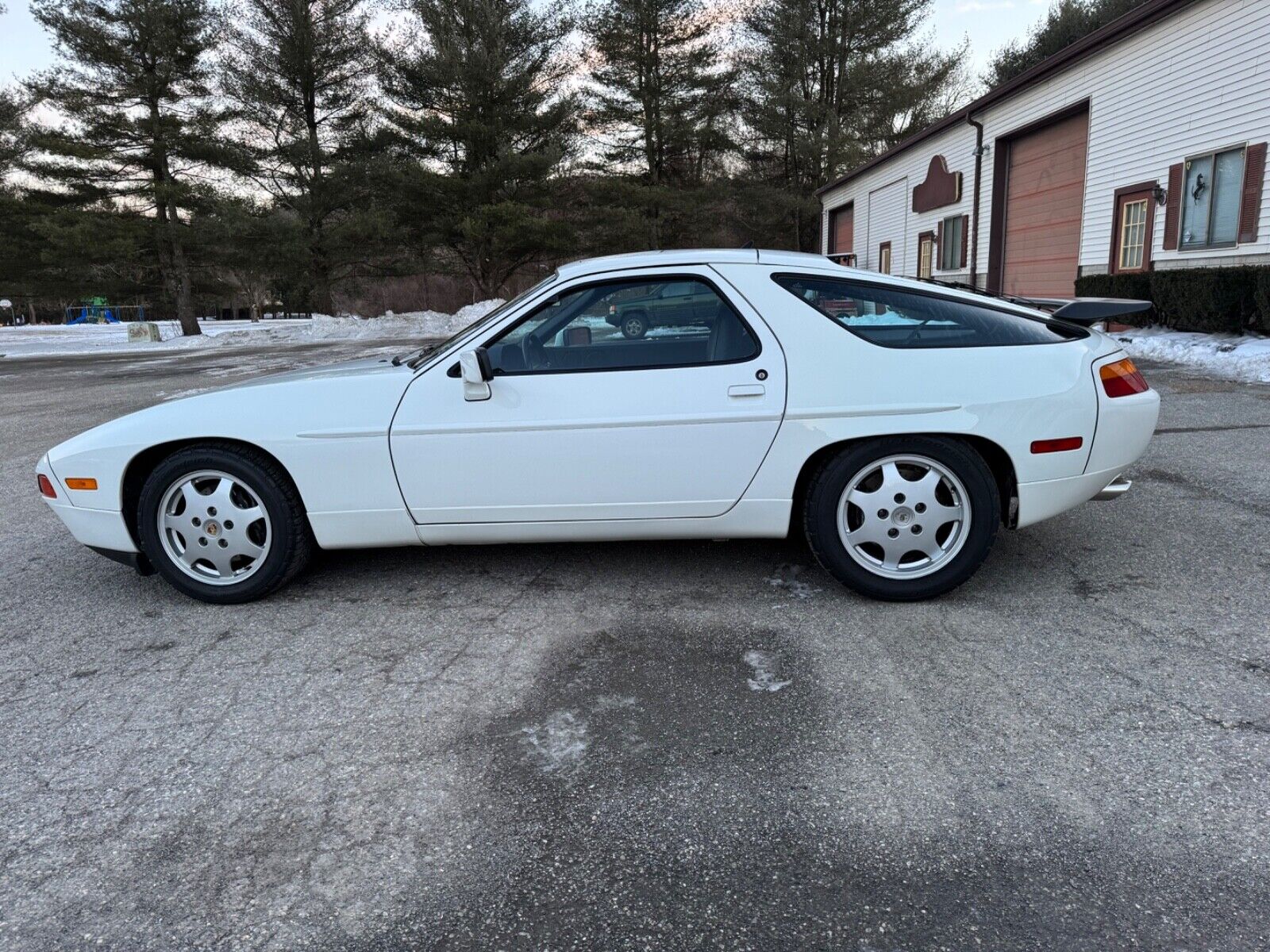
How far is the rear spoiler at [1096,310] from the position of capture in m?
3.58

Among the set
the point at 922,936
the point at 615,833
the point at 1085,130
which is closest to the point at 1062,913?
the point at 922,936

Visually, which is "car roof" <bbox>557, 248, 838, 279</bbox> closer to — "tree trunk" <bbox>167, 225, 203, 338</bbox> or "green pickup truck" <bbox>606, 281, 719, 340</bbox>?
"green pickup truck" <bbox>606, 281, 719, 340</bbox>

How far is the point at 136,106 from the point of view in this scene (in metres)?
28.2

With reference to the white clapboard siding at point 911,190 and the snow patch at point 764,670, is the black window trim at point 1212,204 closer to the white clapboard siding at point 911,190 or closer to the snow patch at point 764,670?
the white clapboard siding at point 911,190

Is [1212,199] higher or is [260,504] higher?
[1212,199]

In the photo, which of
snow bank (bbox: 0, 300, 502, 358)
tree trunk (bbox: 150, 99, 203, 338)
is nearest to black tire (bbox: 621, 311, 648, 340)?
snow bank (bbox: 0, 300, 502, 358)

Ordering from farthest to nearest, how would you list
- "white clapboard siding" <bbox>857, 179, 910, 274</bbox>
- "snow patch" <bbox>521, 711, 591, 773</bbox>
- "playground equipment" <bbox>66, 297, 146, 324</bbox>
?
"playground equipment" <bbox>66, 297, 146, 324</bbox> → "white clapboard siding" <bbox>857, 179, 910, 274</bbox> → "snow patch" <bbox>521, 711, 591, 773</bbox>

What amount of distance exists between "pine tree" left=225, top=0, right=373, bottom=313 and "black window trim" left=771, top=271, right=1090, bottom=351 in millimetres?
29489

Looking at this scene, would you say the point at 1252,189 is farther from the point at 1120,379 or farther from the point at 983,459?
the point at 983,459

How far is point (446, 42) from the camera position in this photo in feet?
96.3

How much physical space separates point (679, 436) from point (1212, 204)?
1325 centimetres

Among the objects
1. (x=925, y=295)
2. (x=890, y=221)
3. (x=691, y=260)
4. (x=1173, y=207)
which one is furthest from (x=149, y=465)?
(x=890, y=221)

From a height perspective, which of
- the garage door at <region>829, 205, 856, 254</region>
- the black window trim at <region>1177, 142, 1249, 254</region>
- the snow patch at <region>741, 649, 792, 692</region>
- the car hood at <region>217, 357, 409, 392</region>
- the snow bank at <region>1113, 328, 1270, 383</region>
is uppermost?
the garage door at <region>829, 205, 856, 254</region>

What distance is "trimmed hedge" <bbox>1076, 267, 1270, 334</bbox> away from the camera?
11.7 m
